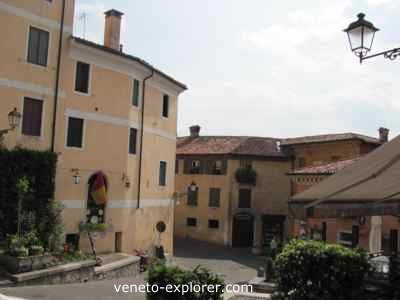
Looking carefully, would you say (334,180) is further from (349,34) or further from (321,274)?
(349,34)

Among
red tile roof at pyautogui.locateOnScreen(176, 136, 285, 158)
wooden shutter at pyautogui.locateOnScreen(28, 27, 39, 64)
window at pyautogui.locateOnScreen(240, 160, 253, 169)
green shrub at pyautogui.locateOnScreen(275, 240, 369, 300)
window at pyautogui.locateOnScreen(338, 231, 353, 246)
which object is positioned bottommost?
window at pyautogui.locateOnScreen(338, 231, 353, 246)

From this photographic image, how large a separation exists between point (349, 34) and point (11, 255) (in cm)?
1194

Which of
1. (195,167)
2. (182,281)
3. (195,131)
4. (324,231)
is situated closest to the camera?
(182,281)

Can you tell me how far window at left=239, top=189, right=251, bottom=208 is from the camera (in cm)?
4044

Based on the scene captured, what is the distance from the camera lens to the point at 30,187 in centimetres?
1842

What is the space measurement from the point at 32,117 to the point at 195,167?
79.5 feet

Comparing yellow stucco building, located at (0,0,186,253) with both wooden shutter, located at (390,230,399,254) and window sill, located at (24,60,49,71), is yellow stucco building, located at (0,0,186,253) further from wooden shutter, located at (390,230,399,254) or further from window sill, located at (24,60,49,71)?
wooden shutter, located at (390,230,399,254)

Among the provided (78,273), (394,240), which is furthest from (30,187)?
(394,240)

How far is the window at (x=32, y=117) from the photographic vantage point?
18906mm

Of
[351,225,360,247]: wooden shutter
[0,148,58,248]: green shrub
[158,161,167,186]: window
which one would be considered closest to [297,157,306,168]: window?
[158,161,167,186]: window

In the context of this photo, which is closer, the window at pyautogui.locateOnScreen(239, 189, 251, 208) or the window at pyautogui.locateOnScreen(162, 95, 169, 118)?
the window at pyautogui.locateOnScreen(162, 95, 169, 118)

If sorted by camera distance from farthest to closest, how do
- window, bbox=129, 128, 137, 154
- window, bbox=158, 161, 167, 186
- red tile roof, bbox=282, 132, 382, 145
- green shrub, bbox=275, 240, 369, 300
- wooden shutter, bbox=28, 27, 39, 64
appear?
1. red tile roof, bbox=282, 132, 382, 145
2. window, bbox=158, 161, 167, 186
3. window, bbox=129, 128, 137, 154
4. wooden shutter, bbox=28, 27, 39, 64
5. green shrub, bbox=275, 240, 369, 300

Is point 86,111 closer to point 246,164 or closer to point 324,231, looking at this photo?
point 324,231

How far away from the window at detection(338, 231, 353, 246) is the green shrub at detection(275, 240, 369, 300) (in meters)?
14.1
